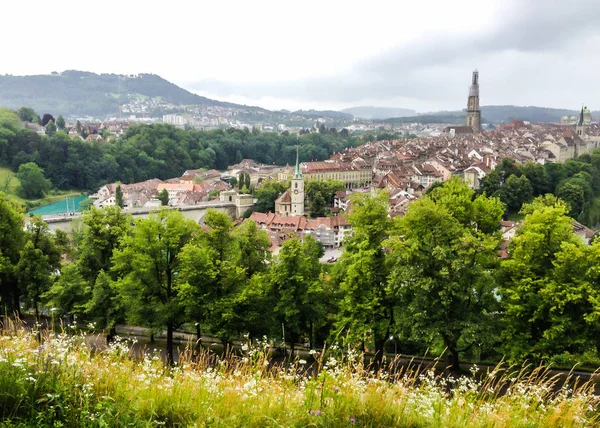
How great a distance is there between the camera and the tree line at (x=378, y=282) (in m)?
12.2

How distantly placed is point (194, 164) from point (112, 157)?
64.5 feet

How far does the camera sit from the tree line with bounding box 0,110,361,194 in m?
77.7

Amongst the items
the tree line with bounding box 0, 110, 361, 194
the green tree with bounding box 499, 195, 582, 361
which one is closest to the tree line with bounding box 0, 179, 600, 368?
the green tree with bounding box 499, 195, 582, 361

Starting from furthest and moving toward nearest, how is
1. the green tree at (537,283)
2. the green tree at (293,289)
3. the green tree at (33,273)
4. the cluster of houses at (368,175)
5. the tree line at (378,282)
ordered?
the cluster of houses at (368,175) < the green tree at (33,273) < the green tree at (293,289) < the tree line at (378,282) < the green tree at (537,283)

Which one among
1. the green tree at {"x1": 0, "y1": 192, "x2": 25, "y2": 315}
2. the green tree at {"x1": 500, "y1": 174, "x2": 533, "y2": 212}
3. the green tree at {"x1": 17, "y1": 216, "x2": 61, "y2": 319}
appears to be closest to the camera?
the green tree at {"x1": 17, "y1": 216, "x2": 61, "y2": 319}

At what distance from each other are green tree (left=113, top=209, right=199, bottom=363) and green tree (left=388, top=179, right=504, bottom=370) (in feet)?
20.2

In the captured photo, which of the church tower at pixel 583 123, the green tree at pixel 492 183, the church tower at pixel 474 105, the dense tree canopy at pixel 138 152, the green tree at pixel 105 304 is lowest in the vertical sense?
the green tree at pixel 105 304

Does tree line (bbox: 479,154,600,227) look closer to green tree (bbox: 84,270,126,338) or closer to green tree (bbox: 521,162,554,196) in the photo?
green tree (bbox: 521,162,554,196)

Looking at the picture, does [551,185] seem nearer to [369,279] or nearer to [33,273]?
[369,279]

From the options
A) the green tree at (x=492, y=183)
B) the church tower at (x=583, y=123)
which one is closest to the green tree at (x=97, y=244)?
the green tree at (x=492, y=183)

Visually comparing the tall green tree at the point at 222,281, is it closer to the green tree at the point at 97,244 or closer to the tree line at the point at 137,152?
the green tree at the point at 97,244

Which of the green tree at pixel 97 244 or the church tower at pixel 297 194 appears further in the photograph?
the church tower at pixel 297 194

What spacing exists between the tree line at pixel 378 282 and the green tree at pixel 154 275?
0.04 meters

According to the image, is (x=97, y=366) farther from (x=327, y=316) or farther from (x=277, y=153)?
(x=277, y=153)
